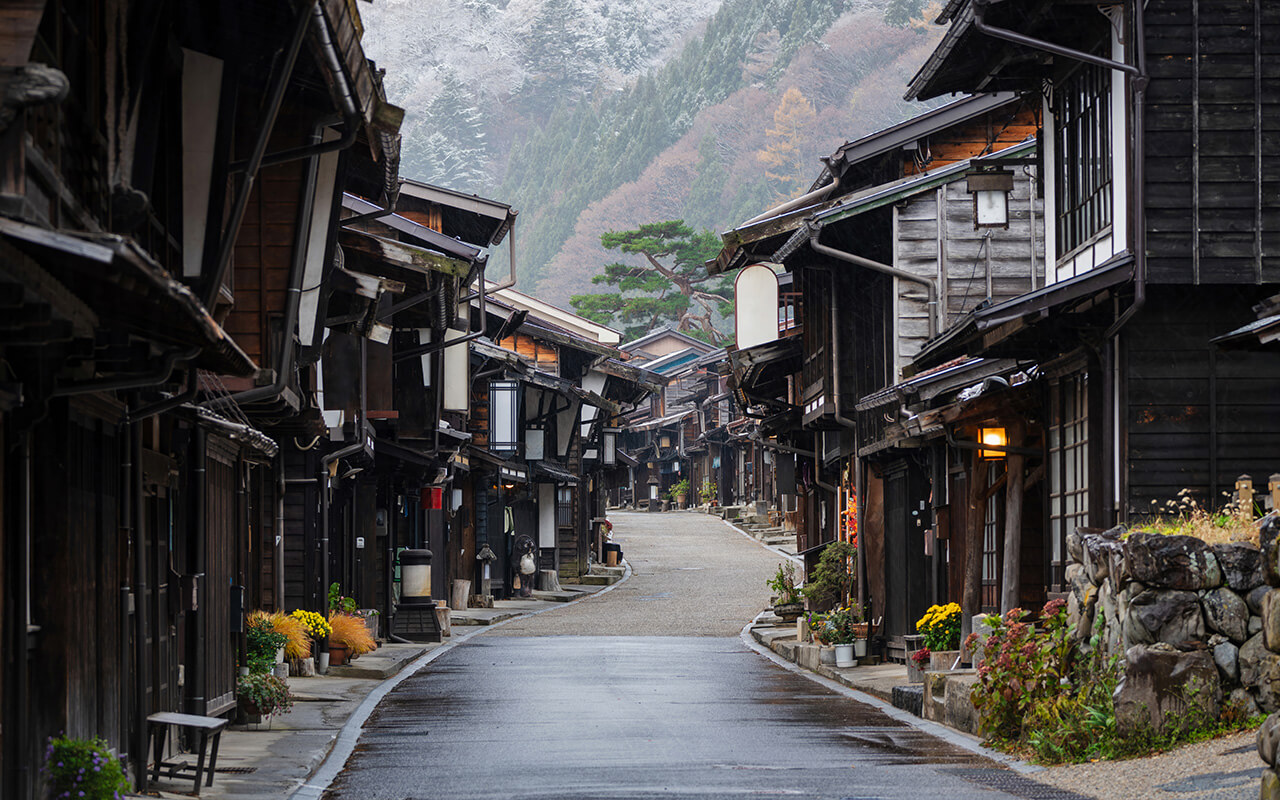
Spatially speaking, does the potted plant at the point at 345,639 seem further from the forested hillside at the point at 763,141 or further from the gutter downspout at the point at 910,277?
the forested hillside at the point at 763,141

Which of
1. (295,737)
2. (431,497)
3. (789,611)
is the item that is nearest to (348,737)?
(295,737)

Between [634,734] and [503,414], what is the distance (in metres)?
27.8

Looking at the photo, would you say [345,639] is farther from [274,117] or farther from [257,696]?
[274,117]

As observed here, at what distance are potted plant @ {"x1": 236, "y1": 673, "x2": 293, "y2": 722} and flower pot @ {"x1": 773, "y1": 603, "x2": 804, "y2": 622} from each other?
17956mm

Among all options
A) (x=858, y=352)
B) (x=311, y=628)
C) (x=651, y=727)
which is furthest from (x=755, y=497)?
(x=651, y=727)

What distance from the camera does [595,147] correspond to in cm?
15425

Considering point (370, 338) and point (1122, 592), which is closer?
point (1122, 592)

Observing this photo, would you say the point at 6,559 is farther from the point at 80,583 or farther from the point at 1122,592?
the point at 1122,592

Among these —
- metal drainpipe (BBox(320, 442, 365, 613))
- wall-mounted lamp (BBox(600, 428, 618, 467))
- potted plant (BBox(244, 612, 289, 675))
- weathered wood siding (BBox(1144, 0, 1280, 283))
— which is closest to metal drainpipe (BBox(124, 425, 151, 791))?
potted plant (BBox(244, 612, 289, 675))

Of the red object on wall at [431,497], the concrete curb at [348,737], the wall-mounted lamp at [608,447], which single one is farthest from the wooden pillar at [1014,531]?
the wall-mounted lamp at [608,447]

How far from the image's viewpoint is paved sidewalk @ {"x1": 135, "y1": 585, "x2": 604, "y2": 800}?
12227 millimetres

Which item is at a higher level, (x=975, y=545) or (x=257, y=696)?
(x=975, y=545)

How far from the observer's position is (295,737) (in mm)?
15672

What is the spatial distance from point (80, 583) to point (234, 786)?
9.42 ft
